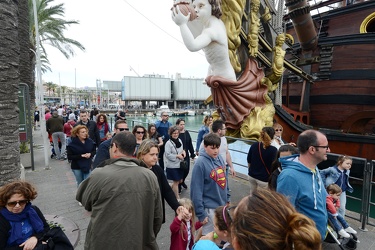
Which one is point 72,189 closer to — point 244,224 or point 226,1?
point 244,224

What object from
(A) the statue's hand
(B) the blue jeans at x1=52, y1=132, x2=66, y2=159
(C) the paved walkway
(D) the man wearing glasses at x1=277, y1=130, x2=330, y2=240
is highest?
(A) the statue's hand

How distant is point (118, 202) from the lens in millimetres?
1684

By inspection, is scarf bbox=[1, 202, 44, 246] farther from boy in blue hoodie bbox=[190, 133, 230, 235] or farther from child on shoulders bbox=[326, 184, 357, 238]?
child on shoulders bbox=[326, 184, 357, 238]

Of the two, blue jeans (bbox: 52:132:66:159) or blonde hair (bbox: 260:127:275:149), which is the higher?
blonde hair (bbox: 260:127:275:149)

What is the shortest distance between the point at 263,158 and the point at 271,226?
261 centimetres

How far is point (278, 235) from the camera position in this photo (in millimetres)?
837

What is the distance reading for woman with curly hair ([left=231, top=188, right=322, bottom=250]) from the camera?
0.82 m

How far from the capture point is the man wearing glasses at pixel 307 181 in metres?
1.70

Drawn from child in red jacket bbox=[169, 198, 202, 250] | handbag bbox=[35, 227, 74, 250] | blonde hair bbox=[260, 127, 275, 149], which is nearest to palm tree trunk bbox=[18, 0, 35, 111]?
handbag bbox=[35, 227, 74, 250]

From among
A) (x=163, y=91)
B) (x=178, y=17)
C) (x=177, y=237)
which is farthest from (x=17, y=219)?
(x=163, y=91)

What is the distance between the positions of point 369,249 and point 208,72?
4.69 meters

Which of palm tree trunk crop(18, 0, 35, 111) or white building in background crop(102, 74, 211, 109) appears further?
white building in background crop(102, 74, 211, 109)

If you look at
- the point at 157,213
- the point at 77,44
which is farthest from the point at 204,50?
the point at 77,44

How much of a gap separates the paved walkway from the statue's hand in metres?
Result: 3.32
